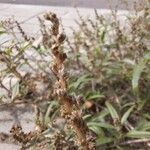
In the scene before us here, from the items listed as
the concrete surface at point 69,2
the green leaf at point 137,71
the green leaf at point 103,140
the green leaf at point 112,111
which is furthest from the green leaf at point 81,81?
the concrete surface at point 69,2

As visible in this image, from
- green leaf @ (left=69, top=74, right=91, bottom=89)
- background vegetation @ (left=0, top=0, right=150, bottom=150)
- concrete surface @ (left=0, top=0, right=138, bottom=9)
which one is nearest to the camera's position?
background vegetation @ (left=0, top=0, right=150, bottom=150)

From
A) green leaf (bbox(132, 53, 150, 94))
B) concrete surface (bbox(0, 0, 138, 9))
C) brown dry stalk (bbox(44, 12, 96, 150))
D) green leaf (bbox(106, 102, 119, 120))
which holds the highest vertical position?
concrete surface (bbox(0, 0, 138, 9))

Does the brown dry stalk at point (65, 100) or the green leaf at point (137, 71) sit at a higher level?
Answer: the green leaf at point (137, 71)

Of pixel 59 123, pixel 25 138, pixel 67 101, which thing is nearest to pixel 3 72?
pixel 59 123

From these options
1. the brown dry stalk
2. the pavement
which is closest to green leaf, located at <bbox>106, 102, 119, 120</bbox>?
the pavement

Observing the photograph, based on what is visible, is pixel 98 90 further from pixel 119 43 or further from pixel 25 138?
pixel 25 138

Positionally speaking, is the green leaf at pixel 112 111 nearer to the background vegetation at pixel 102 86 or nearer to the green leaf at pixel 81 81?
the background vegetation at pixel 102 86

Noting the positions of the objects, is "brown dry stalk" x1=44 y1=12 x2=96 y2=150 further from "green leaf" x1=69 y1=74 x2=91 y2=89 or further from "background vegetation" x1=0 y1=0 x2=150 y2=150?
"green leaf" x1=69 y1=74 x2=91 y2=89
